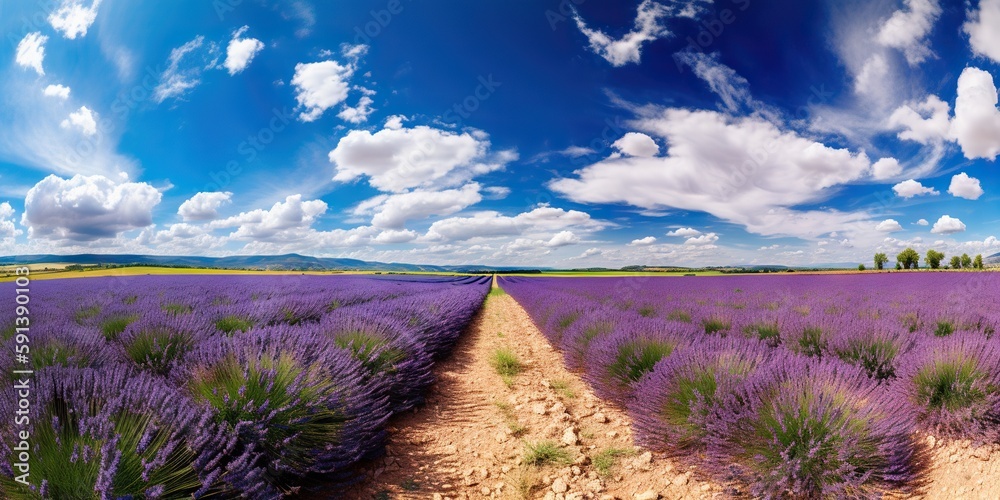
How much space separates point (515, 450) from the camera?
3.07 m

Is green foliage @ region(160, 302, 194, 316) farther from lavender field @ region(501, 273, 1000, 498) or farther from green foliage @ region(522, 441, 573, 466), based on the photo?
lavender field @ region(501, 273, 1000, 498)

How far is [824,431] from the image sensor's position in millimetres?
2178

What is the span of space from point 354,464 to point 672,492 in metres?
1.96

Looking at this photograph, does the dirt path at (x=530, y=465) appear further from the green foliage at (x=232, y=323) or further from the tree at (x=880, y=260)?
the tree at (x=880, y=260)

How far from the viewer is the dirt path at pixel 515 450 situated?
248 cm

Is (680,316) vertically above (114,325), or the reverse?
(114,325)

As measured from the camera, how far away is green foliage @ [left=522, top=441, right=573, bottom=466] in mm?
2838

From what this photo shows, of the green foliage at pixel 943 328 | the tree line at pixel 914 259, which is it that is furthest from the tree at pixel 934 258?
the green foliage at pixel 943 328

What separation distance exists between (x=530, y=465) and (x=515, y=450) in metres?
0.29

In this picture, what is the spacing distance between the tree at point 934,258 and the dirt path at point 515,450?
3772 inches

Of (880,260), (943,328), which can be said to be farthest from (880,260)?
(943,328)

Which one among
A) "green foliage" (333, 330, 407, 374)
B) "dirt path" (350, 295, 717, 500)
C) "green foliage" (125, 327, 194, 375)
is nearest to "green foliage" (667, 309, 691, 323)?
"dirt path" (350, 295, 717, 500)

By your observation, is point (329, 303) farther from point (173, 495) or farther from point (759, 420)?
point (759, 420)

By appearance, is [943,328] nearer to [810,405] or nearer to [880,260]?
[810,405]
